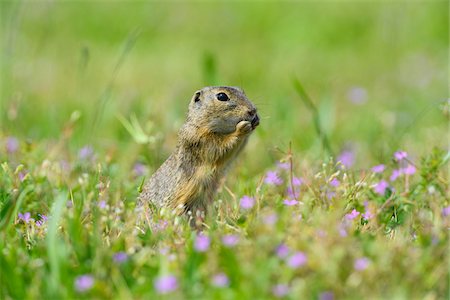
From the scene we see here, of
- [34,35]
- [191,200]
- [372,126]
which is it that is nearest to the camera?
[191,200]

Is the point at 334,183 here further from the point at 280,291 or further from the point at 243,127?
the point at 280,291

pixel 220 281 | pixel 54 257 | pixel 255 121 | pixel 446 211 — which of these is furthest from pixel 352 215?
pixel 54 257

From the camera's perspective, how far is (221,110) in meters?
4.82

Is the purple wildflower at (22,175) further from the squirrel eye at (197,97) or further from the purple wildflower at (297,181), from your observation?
the purple wildflower at (297,181)

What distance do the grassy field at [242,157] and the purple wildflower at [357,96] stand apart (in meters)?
0.03

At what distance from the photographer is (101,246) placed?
337cm

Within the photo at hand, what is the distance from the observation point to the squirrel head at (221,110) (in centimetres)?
477

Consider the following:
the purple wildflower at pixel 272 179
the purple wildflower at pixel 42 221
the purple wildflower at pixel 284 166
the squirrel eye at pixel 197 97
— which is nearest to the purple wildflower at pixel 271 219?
the purple wildflower at pixel 272 179

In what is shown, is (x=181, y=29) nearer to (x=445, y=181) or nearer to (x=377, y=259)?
(x=445, y=181)

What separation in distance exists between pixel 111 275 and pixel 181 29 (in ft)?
28.1

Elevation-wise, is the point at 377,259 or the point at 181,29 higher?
the point at 377,259

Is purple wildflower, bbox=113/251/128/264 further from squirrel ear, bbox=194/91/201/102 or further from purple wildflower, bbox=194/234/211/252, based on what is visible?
squirrel ear, bbox=194/91/201/102

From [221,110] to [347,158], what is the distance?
96cm

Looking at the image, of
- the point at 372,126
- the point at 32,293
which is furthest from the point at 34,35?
the point at 32,293
